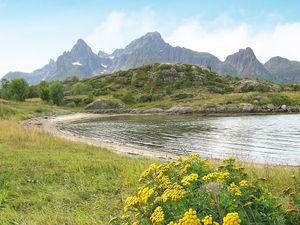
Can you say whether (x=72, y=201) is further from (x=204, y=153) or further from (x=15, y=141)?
(x=204, y=153)

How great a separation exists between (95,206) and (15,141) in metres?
13.9

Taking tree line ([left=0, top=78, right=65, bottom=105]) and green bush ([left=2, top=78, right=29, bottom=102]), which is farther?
tree line ([left=0, top=78, right=65, bottom=105])

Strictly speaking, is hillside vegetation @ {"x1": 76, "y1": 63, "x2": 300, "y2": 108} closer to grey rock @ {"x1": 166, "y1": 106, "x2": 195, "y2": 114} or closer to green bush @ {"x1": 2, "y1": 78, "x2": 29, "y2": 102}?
grey rock @ {"x1": 166, "y1": 106, "x2": 195, "y2": 114}

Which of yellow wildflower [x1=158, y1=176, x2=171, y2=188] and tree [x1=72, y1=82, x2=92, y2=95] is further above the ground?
tree [x1=72, y1=82, x2=92, y2=95]

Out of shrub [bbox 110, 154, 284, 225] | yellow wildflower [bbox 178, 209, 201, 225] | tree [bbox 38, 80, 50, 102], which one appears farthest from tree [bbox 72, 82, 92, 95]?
yellow wildflower [bbox 178, 209, 201, 225]

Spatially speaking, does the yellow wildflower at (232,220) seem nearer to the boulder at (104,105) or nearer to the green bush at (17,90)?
the boulder at (104,105)

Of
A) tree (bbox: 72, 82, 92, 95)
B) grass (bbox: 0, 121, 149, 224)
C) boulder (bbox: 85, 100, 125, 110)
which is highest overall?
tree (bbox: 72, 82, 92, 95)

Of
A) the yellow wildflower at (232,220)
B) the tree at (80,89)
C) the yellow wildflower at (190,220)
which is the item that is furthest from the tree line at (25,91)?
the yellow wildflower at (232,220)

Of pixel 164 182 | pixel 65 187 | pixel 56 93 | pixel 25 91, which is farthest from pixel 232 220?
pixel 56 93

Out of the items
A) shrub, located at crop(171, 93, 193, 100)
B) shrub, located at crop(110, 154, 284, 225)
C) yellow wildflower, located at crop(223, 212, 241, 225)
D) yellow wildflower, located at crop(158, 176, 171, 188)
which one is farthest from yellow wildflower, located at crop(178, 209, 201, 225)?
shrub, located at crop(171, 93, 193, 100)

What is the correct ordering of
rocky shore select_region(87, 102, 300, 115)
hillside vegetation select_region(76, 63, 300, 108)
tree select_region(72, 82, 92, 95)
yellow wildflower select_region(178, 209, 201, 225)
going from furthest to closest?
tree select_region(72, 82, 92, 95) < hillside vegetation select_region(76, 63, 300, 108) < rocky shore select_region(87, 102, 300, 115) < yellow wildflower select_region(178, 209, 201, 225)

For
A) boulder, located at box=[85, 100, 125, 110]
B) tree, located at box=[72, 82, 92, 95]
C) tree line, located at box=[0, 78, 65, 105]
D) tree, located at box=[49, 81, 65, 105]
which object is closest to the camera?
tree line, located at box=[0, 78, 65, 105]

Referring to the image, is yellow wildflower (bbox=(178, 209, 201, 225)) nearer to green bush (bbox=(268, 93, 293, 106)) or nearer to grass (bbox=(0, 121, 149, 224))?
grass (bbox=(0, 121, 149, 224))

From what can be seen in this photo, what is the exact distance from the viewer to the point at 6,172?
12.4m
